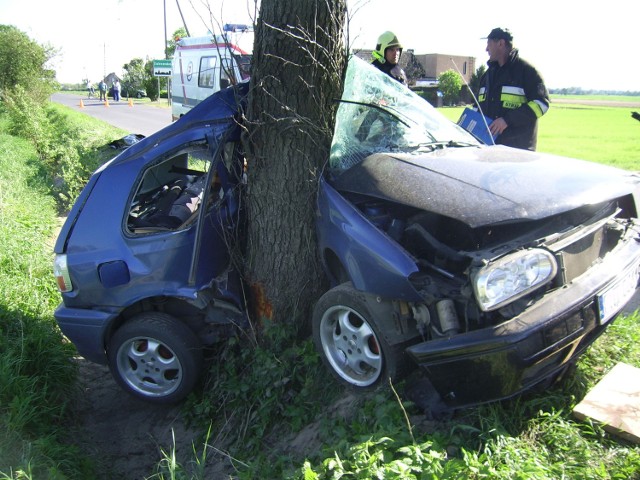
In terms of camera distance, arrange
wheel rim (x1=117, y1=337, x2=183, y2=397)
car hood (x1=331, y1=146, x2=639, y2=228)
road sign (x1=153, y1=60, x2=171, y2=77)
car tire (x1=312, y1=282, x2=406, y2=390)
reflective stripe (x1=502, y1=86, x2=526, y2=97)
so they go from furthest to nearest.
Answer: road sign (x1=153, y1=60, x2=171, y2=77), reflective stripe (x1=502, y1=86, x2=526, y2=97), wheel rim (x1=117, y1=337, x2=183, y2=397), car tire (x1=312, y1=282, x2=406, y2=390), car hood (x1=331, y1=146, x2=639, y2=228)

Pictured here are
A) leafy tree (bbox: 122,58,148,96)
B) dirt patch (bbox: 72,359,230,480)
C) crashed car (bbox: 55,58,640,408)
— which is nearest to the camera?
crashed car (bbox: 55,58,640,408)

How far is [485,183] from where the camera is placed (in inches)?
107

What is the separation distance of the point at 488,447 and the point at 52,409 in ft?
10.2

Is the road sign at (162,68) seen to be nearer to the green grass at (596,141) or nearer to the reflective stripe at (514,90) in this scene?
the green grass at (596,141)

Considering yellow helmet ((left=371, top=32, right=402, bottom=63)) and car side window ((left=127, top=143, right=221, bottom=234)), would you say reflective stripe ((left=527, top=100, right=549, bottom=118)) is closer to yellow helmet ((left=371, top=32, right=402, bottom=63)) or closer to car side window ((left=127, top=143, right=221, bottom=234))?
yellow helmet ((left=371, top=32, right=402, bottom=63))

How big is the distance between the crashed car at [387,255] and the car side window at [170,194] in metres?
0.02

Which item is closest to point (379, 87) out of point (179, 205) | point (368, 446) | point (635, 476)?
point (179, 205)

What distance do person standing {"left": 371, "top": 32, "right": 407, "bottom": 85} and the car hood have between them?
2550 mm

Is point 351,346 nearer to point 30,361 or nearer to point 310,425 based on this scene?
point 310,425

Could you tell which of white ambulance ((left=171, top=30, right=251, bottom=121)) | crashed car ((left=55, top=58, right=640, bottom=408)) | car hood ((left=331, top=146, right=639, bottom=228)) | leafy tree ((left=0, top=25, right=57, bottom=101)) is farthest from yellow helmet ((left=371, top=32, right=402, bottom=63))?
leafy tree ((left=0, top=25, right=57, bottom=101))

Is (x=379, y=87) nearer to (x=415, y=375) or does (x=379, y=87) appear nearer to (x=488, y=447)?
(x=415, y=375)

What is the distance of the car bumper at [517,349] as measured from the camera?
7.44ft

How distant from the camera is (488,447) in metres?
2.40

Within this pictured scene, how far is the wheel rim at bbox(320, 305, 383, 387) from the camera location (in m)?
2.84
